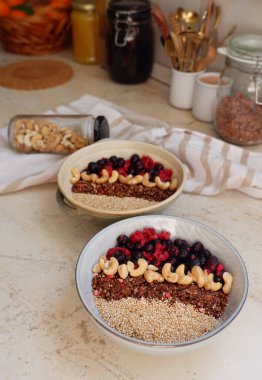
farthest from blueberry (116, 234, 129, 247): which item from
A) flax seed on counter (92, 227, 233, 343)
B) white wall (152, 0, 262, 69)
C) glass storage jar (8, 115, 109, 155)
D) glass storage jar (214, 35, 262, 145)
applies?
white wall (152, 0, 262, 69)


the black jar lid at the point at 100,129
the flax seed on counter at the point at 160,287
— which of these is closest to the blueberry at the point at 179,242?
the flax seed on counter at the point at 160,287

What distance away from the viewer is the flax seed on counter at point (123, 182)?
2.50ft

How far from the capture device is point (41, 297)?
0.63m

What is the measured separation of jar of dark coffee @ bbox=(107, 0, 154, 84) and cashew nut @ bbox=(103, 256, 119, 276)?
0.72 m

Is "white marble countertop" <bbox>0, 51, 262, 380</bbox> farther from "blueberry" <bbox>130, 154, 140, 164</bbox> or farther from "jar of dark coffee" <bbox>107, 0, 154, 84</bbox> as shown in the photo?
"jar of dark coffee" <bbox>107, 0, 154, 84</bbox>

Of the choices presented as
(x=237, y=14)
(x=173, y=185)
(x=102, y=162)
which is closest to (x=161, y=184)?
(x=173, y=185)

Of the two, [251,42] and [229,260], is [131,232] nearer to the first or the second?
[229,260]

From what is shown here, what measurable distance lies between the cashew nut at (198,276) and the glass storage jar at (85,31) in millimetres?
941

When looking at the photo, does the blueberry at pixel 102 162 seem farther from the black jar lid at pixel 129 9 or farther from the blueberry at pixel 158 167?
the black jar lid at pixel 129 9

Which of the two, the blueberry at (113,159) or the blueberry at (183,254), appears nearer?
the blueberry at (183,254)

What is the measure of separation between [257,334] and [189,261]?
127 millimetres

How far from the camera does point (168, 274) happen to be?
0.60 m

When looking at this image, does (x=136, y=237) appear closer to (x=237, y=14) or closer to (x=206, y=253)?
(x=206, y=253)

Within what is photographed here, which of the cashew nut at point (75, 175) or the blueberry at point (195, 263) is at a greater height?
the blueberry at point (195, 263)
